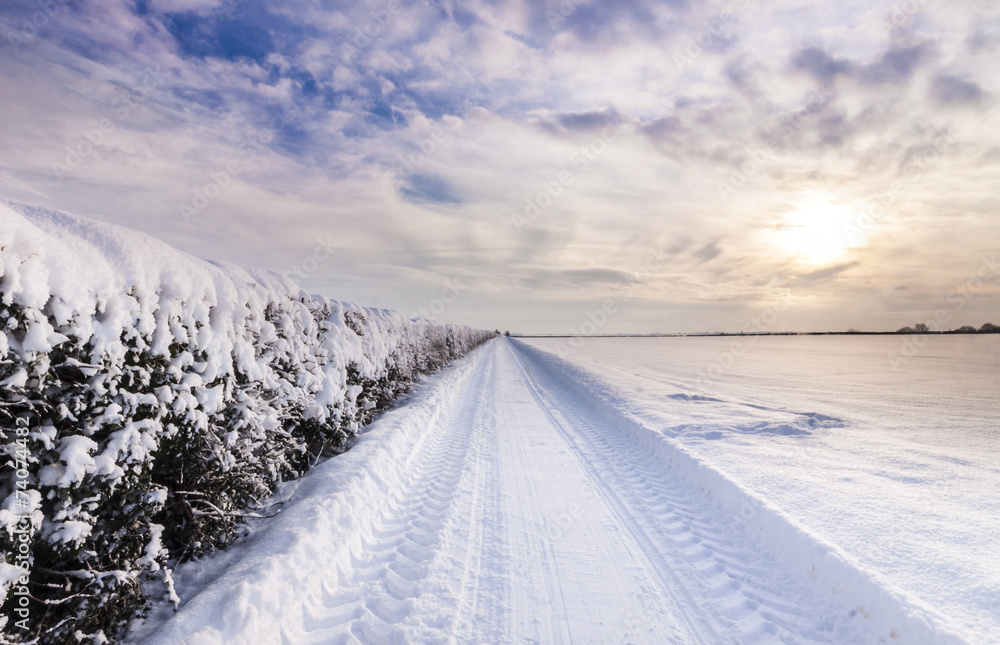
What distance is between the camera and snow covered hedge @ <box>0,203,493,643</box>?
91.4 inches

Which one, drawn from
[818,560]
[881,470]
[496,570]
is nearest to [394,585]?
[496,570]

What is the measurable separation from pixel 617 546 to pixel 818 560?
1857mm

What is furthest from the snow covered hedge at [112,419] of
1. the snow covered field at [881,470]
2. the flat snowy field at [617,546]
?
the snow covered field at [881,470]

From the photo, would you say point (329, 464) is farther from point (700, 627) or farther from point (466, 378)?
point (466, 378)

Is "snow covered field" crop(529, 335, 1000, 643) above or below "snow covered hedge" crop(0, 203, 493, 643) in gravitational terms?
below

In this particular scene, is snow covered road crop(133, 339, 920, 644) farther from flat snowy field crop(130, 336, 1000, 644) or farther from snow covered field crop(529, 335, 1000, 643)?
snow covered field crop(529, 335, 1000, 643)

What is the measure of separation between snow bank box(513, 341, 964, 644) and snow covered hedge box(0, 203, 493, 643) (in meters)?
5.48

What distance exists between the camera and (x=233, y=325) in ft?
14.3

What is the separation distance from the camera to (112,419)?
2732 millimetres

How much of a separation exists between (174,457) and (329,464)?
2.61 meters

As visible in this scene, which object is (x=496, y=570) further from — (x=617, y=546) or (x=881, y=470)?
(x=881, y=470)

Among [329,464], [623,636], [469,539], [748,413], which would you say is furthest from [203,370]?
[748,413]

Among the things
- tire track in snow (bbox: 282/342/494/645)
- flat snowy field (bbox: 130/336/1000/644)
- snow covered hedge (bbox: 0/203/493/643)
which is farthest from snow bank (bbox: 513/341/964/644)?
snow covered hedge (bbox: 0/203/493/643)

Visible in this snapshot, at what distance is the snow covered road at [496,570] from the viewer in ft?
10.3
